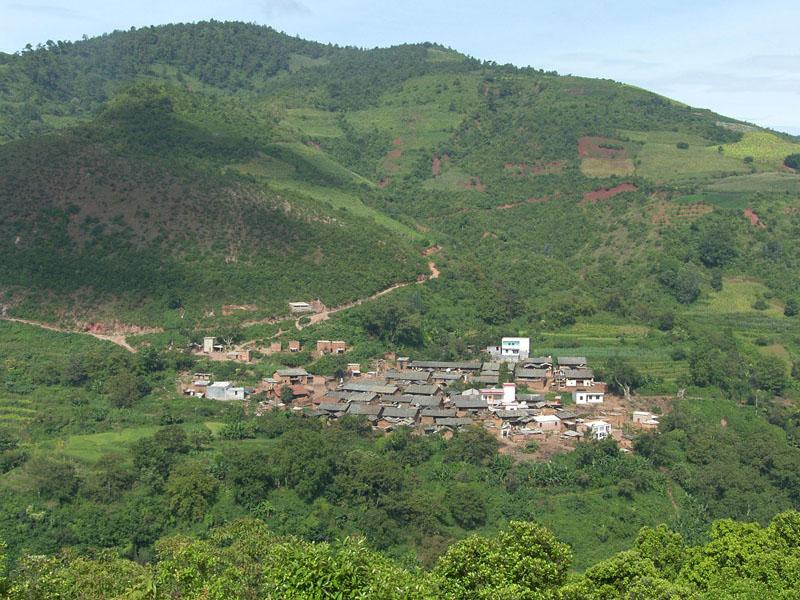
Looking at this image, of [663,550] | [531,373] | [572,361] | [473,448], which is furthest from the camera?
[572,361]

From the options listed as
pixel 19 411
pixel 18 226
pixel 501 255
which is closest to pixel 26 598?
pixel 19 411

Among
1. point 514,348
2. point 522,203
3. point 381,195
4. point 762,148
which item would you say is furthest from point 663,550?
point 762,148

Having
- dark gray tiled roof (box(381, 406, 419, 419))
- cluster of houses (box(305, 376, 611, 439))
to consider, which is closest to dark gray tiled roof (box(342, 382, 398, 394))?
cluster of houses (box(305, 376, 611, 439))

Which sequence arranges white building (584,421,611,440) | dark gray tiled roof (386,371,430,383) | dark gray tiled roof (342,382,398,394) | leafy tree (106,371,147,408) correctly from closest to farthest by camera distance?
white building (584,421,611,440), leafy tree (106,371,147,408), dark gray tiled roof (342,382,398,394), dark gray tiled roof (386,371,430,383)

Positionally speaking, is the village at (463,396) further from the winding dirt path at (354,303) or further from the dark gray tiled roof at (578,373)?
the winding dirt path at (354,303)

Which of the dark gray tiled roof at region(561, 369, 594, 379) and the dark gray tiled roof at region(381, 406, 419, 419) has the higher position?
the dark gray tiled roof at region(561, 369, 594, 379)

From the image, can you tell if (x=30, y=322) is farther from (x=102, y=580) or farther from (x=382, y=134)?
(x=382, y=134)

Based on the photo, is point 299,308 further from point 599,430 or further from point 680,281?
point 680,281

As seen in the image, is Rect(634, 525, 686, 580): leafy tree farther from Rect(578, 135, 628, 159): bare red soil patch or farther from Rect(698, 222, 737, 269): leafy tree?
Rect(578, 135, 628, 159): bare red soil patch
